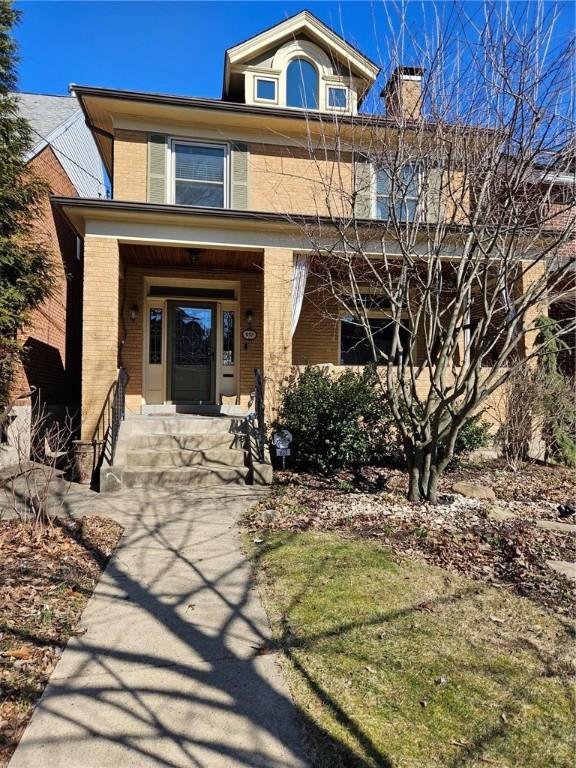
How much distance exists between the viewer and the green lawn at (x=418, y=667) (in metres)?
2.14

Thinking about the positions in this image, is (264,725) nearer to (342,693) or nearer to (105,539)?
(342,693)

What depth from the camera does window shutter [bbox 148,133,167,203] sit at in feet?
Result: 31.8

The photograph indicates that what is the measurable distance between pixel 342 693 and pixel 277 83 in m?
12.3

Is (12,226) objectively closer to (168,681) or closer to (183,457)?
(183,457)

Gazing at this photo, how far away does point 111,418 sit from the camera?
799 cm

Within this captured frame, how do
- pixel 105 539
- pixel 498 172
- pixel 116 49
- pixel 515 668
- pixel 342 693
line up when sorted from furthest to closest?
pixel 116 49, pixel 498 172, pixel 105 539, pixel 515 668, pixel 342 693

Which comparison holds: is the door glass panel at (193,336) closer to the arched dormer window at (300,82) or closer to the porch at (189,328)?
the porch at (189,328)

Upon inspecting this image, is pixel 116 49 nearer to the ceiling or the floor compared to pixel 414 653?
nearer to the ceiling

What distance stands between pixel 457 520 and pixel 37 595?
4275mm

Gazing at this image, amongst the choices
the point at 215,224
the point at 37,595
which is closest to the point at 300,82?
the point at 215,224

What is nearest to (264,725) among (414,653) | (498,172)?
(414,653)

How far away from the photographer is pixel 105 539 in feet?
15.9

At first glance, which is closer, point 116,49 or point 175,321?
point 116,49

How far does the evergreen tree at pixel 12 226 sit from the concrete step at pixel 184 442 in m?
2.11
